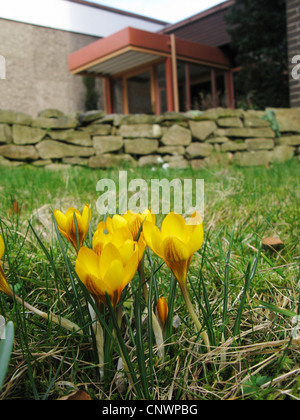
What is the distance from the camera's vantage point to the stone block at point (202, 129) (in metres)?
5.05

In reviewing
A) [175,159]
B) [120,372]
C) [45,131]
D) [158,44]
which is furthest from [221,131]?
[120,372]

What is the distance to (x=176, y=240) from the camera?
47cm

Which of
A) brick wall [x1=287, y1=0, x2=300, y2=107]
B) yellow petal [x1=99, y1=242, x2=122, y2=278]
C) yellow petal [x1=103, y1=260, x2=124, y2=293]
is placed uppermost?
brick wall [x1=287, y1=0, x2=300, y2=107]

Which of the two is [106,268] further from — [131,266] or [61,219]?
[61,219]

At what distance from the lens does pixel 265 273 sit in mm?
942

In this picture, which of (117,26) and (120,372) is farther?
(117,26)

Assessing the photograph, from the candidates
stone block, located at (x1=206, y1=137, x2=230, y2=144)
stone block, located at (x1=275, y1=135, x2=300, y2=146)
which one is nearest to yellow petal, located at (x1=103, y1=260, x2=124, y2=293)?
stone block, located at (x1=206, y1=137, x2=230, y2=144)

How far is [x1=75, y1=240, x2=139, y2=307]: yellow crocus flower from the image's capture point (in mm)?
447

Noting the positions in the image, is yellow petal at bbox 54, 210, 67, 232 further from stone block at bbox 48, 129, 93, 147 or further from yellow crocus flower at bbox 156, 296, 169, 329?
stone block at bbox 48, 129, 93, 147

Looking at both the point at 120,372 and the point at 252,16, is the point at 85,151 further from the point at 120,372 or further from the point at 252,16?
the point at 252,16

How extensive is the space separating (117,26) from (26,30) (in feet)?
10.2

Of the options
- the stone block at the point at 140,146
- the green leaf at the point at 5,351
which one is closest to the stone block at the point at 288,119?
the stone block at the point at 140,146

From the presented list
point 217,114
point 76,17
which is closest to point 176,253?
point 217,114

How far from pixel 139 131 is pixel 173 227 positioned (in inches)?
171
